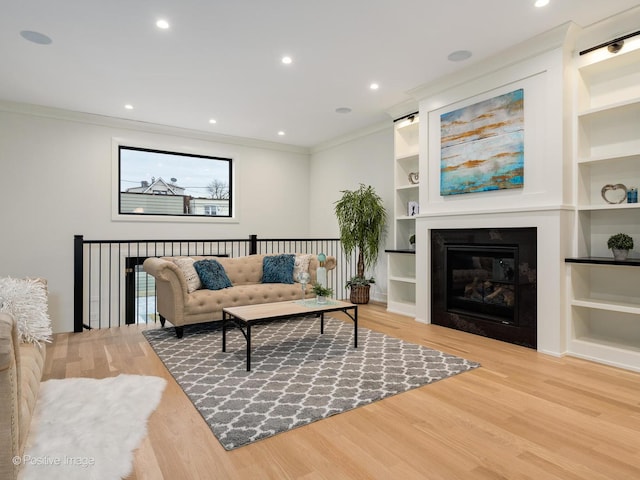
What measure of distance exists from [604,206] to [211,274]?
407 cm

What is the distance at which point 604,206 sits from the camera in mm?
3254

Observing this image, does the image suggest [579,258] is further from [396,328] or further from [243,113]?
[243,113]

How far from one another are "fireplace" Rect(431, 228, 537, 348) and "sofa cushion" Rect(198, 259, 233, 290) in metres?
2.61

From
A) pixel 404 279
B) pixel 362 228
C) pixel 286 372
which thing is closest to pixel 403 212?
pixel 362 228

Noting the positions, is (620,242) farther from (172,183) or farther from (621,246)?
(172,183)

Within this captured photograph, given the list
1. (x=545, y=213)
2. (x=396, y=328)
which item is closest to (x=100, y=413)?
(x=396, y=328)

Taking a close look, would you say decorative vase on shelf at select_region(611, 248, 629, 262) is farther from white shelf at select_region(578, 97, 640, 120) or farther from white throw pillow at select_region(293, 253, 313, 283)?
white throw pillow at select_region(293, 253, 313, 283)

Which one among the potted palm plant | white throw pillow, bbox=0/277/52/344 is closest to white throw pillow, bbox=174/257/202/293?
white throw pillow, bbox=0/277/52/344

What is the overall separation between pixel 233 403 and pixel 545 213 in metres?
3.18

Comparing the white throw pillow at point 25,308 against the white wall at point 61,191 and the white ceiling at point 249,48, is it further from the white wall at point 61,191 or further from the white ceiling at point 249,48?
the white wall at point 61,191

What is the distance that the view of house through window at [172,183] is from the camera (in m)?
6.12

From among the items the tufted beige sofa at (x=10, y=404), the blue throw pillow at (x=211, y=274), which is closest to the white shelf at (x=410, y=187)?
the blue throw pillow at (x=211, y=274)

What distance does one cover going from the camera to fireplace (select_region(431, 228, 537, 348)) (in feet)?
11.9

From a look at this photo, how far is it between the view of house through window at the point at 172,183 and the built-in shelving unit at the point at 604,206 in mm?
5499
